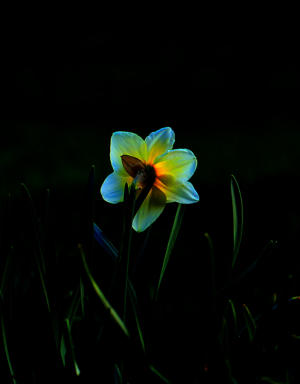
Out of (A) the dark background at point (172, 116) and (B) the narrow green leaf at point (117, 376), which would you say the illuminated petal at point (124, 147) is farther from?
(A) the dark background at point (172, 116)

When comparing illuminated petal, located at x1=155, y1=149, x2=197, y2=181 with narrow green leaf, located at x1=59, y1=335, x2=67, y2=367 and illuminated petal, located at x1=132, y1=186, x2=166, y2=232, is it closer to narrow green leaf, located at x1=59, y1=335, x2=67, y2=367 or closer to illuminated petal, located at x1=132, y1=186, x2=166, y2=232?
illuminated petal, located at x1=132, y1=186, x2=166, y2=232

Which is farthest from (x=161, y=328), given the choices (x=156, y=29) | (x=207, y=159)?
(x=156, y=29)

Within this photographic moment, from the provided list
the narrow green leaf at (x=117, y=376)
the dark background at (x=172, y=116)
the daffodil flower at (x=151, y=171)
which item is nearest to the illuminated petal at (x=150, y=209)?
the daffodil flower at (x=151, y=171)

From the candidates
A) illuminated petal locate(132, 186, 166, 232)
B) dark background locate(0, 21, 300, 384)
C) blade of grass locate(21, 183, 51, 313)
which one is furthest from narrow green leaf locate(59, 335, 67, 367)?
dark background locate(0, 21, 300, 384)

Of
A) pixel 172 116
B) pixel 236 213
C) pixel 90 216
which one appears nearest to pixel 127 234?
pixel 90 216

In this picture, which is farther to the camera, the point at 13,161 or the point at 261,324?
the point at 13,161

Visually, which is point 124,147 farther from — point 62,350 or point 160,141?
point 62,350

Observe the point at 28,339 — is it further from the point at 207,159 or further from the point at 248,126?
the point at 248,126
